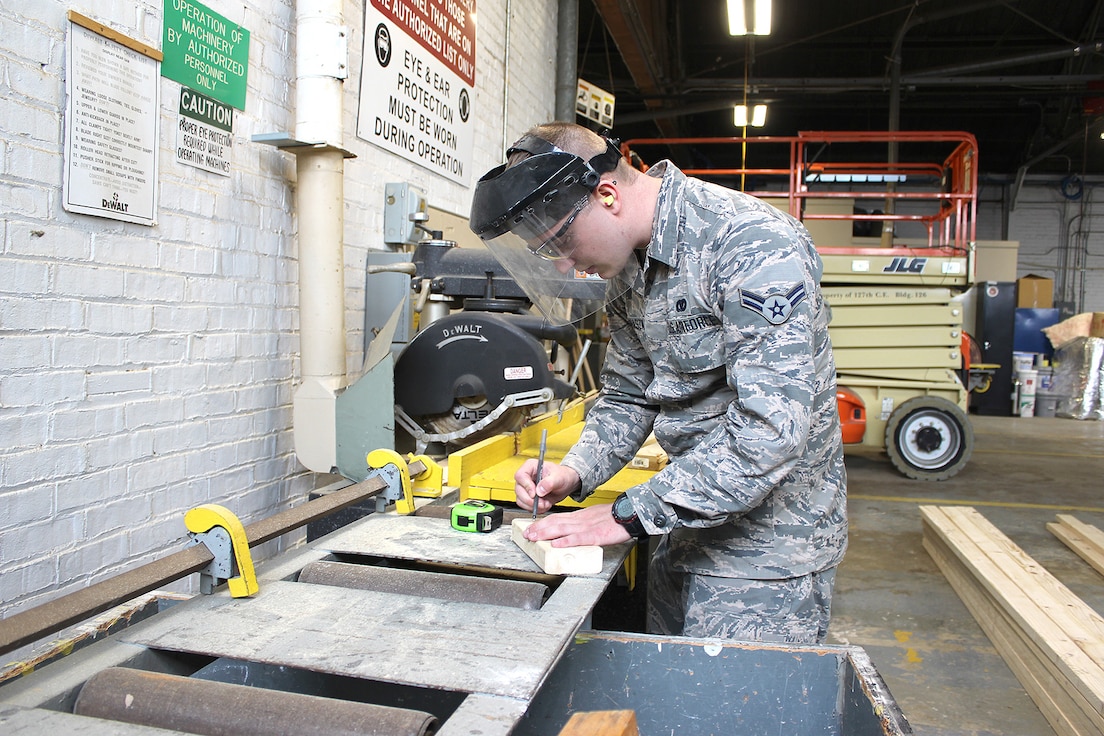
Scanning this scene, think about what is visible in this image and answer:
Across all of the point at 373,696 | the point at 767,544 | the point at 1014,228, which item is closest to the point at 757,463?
the point at 767,544

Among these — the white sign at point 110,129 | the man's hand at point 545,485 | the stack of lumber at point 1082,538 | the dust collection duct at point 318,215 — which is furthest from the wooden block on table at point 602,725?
the stack of lumber at point 1082,538

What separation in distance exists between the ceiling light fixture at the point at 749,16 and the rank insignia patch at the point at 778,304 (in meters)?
5.63

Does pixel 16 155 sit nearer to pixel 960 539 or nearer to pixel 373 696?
pixel 373 696

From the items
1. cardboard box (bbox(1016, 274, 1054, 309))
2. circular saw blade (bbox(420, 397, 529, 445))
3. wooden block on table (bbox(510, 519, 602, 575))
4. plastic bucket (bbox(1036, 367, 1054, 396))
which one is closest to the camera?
wooden block on table (bbox(510, 519, 602, 575))

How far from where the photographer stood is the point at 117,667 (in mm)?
1025

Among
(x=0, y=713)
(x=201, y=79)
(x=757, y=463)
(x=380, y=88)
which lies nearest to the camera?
(x=0, y=713)

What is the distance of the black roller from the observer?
887mm

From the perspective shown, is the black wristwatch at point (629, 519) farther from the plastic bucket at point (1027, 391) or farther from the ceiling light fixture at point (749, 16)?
the plastic bucket at point (1027, 391)

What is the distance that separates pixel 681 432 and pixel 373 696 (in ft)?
2.59

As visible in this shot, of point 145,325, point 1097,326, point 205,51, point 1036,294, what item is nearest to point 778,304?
point 145,325

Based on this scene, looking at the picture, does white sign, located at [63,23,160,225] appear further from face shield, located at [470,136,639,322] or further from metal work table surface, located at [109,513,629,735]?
metal work table surface, located at [109,513,629,735]

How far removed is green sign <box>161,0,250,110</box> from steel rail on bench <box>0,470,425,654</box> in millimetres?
1524

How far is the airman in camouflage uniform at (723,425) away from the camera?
1.30 m

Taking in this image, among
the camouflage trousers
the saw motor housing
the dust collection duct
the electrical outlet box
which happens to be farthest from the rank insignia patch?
the electrical outlet box
